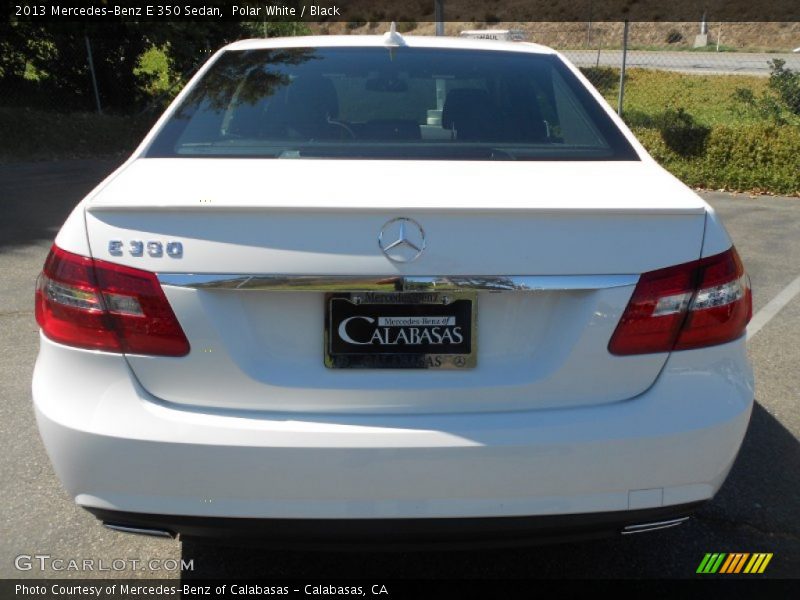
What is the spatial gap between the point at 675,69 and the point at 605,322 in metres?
26.2

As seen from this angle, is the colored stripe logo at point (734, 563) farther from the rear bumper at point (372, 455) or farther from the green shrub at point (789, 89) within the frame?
the green shrub at point (789, 89)

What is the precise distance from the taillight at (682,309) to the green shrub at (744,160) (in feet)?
28.6

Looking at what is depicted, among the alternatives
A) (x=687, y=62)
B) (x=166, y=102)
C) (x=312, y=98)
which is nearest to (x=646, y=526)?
(x=312, y=98)

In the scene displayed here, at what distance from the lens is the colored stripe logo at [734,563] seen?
9.57 ft

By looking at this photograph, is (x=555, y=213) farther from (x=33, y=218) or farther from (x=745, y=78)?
(x=745, y=78)

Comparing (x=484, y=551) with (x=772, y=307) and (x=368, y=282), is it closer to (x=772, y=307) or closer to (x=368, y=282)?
(x=368, y=282)

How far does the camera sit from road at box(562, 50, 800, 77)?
81.3 feet

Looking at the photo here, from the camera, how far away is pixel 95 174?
36.2 feet

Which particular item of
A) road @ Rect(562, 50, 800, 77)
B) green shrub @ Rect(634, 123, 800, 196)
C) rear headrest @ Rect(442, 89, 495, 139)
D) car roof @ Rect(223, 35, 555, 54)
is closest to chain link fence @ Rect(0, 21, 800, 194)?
green shrub @ Rect(634, 123, 800, 196)

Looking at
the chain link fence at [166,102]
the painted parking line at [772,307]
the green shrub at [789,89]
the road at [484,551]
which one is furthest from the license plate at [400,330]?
the green shrub at [789,89]

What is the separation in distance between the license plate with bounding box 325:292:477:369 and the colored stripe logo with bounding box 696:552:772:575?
1332 millimetres

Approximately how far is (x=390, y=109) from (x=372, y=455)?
1568 mm

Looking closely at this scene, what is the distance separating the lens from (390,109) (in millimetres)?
3277

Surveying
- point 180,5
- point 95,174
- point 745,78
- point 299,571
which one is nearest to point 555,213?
point 299,571
